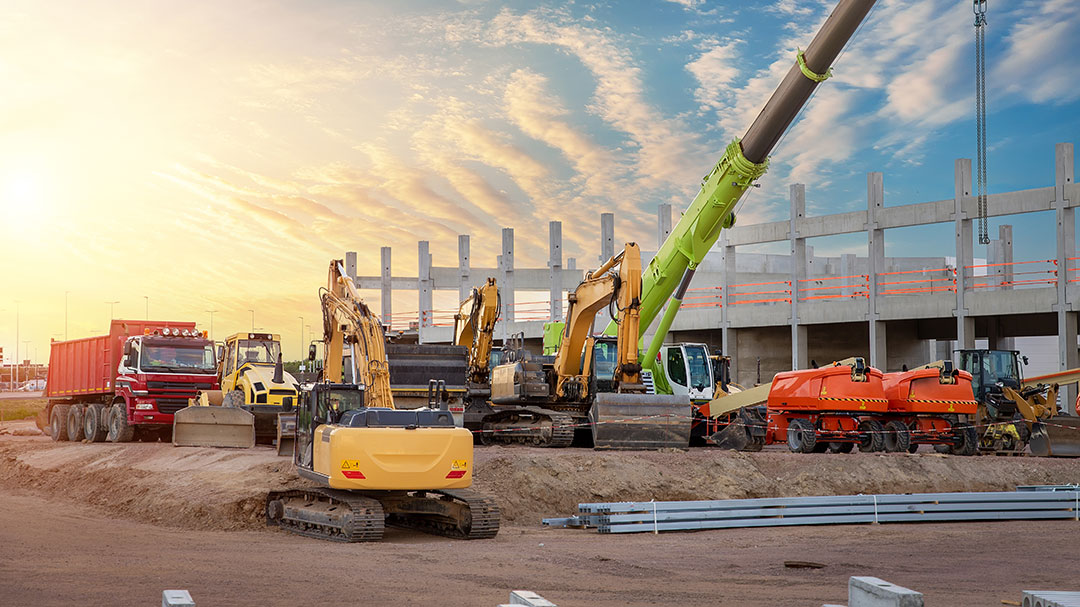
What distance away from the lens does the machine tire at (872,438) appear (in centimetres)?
2438

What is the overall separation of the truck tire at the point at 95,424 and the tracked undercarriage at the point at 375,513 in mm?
15255

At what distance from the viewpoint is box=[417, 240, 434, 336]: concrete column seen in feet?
167

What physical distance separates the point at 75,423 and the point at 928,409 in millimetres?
23931

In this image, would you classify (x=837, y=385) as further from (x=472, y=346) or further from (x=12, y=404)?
(x=12, y=404)

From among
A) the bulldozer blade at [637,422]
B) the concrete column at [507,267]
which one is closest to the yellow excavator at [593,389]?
the bulldozer blade at [637,422]

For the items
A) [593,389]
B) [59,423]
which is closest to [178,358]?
[59,423]

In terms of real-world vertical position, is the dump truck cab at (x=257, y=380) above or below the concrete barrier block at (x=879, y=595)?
above

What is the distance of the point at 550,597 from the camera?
1080 cm

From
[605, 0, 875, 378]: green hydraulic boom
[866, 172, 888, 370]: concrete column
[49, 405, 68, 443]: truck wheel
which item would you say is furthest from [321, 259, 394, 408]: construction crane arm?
[866, 172, 888, 370]: concrete column

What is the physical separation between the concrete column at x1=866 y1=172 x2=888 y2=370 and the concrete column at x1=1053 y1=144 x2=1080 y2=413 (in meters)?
5.59

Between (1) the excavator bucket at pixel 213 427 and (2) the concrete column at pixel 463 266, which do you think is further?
(2) the concrete column at pixel 463 266

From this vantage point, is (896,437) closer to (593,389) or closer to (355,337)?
(593,389)

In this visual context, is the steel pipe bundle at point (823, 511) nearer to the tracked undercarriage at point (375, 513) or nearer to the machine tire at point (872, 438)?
the tracked undercarriage at point (375, 513)

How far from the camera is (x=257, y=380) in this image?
1064 inches
